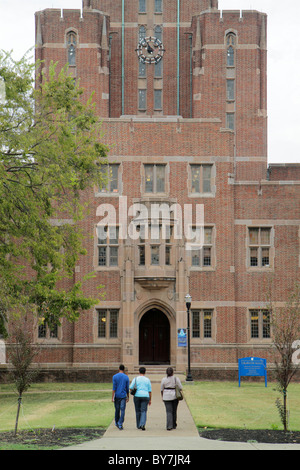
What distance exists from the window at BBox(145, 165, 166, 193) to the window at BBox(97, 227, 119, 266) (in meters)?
2.79

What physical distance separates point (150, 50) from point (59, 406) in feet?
101

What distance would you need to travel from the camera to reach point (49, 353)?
35094 mm

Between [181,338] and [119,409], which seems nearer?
[119,409]

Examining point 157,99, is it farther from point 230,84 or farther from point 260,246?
point 260,246

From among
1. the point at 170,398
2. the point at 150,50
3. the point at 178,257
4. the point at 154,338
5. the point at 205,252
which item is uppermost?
the point at 150,50

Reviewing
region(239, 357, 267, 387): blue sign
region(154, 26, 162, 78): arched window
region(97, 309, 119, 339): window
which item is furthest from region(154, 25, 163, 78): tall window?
region(239, 357, 267, 387): blue sign

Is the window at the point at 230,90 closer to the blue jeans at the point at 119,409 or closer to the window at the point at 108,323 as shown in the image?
the window at the point at 108,323

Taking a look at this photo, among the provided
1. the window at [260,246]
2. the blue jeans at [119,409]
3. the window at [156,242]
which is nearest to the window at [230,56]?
the window at [260,246]

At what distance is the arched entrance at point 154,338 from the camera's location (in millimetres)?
36062

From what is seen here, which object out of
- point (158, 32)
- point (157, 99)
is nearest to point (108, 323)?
point (157, 99)

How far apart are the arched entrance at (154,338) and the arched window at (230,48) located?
18019 mm

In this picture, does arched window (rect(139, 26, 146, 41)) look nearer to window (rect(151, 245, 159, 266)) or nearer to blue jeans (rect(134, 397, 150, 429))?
window (rect(151, 245, 159, 266))

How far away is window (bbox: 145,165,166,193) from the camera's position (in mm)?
35688

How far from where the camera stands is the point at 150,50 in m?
47.4
